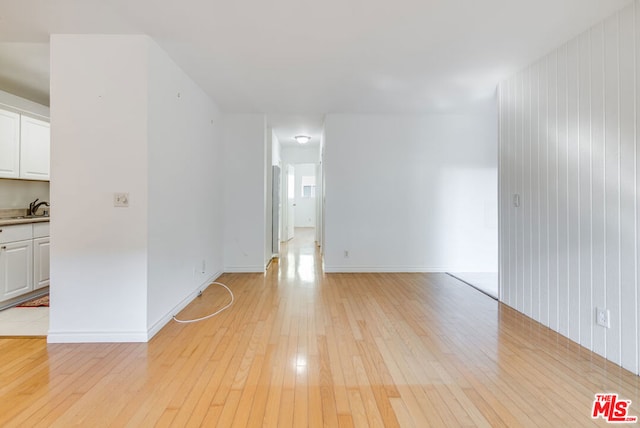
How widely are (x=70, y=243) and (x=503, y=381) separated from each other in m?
3.25

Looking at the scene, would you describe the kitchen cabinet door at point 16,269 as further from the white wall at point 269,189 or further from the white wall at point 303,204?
the white wall at point 303,204

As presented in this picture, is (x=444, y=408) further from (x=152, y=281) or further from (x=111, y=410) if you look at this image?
(x=152, y=281)

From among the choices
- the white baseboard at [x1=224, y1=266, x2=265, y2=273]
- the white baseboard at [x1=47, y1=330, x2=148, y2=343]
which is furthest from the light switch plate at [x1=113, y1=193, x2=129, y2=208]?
the white baseboard at [x1=224, y1=266, x2=265, y2=273]

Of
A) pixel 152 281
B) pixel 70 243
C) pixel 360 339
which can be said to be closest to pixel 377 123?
pixel 360 339

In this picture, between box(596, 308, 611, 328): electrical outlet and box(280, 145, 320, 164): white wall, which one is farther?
box(280, 145, 320, 164): white wall

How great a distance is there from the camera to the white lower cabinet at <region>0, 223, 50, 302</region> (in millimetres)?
3213

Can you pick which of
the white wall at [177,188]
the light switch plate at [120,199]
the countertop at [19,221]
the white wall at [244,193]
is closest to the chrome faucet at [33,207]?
the countertop at [19,221]

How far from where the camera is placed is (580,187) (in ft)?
8.09

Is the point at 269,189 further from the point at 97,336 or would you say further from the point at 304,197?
the point at 304,197

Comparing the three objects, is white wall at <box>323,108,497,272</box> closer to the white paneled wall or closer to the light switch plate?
the white paneled wall

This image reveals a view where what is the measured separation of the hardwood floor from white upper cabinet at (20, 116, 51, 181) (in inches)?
87.3

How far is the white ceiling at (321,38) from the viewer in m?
2.16

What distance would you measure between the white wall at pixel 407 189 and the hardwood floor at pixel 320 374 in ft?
6.11

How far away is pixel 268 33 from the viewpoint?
2498 millimetres
